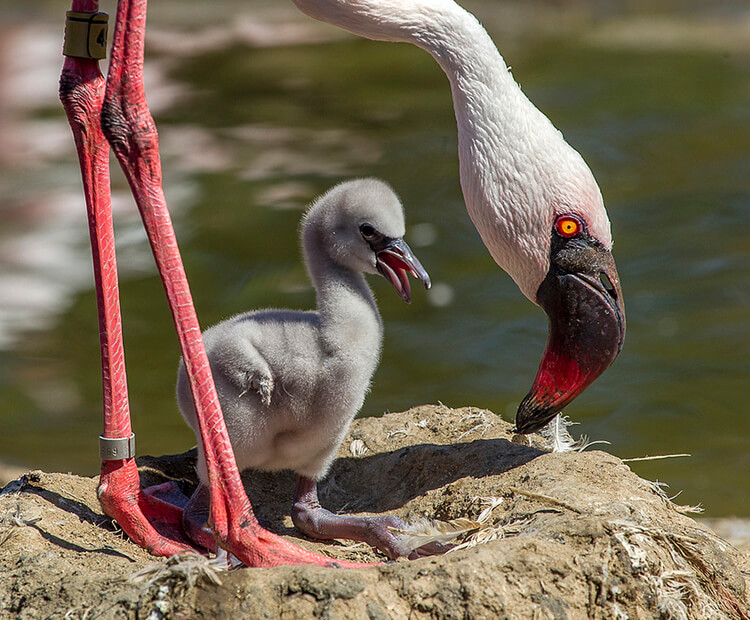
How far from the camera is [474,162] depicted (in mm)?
3010

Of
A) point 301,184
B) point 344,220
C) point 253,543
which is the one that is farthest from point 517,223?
point 301,184

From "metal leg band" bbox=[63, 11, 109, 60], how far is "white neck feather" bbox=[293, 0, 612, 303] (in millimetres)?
608

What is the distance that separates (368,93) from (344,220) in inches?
284

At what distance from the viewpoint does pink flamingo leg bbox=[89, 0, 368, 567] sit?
2729 millimetres

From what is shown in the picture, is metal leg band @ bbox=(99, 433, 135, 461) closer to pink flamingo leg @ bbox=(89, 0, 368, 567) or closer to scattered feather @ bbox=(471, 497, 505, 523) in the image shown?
pink flamingo leg @ bbox=(89, 0, 368, 567)

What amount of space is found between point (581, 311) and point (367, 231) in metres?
0.68

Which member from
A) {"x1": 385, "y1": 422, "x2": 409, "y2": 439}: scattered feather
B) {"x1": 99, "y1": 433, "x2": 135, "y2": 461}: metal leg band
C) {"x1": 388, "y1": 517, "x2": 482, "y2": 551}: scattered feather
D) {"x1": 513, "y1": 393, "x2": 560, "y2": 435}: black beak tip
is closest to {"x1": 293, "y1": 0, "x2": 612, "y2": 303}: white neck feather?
{"x1": 513, "y1": 393, "x2": 560, "y2": 435}: black beak tip

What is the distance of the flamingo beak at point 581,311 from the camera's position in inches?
119

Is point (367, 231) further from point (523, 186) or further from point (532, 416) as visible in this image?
point (532, 416)

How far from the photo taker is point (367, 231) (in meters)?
3.09

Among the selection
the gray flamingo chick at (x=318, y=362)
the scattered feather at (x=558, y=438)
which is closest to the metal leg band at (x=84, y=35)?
the gray flamingo chick at (x=318, y=362)

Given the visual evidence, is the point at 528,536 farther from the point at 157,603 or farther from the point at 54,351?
the point at 54,351

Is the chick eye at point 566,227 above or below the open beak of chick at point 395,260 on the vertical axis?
above

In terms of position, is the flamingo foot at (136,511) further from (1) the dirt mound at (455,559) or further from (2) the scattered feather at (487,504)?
(2) the scattered feather at (487,504)
